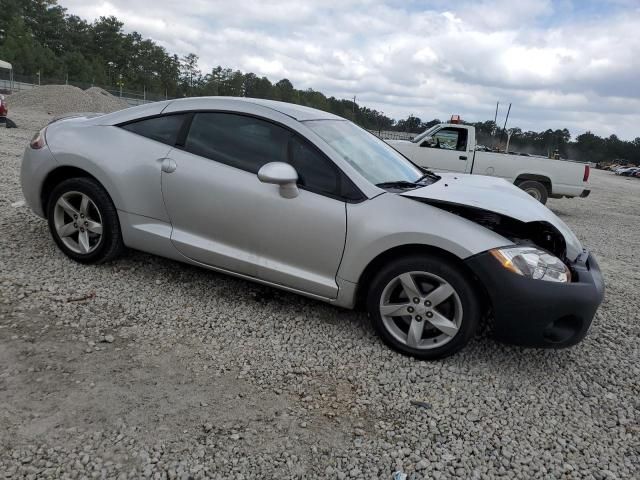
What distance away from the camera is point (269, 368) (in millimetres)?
3090

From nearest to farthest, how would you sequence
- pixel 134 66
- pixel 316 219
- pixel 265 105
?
pixel 316 219, pixel 265 105, pixel 134 66

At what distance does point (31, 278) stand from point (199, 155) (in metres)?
1.70

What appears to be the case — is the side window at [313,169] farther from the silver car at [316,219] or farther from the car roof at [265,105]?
the car roof at [265,105]

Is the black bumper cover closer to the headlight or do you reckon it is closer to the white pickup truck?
the headlight

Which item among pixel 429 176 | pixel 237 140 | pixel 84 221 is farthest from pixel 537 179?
pixel 84 221

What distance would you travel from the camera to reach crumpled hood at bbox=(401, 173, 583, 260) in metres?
3.29

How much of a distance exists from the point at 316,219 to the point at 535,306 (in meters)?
1.50

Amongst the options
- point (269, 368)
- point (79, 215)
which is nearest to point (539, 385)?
point (269, 368)

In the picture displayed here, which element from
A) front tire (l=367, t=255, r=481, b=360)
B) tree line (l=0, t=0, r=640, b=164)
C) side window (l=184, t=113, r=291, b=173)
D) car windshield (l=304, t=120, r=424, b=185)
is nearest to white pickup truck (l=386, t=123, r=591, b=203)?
car windshield (l=304, t=120, r=424, b=185)

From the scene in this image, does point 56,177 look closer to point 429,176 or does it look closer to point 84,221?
point 84,221

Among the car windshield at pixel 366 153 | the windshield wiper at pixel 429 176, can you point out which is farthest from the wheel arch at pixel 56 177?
the windshield wiper at pixel 429 176

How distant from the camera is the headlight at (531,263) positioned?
9.94ft

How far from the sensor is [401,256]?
3.28 m

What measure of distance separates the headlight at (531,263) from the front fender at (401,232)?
2.9 inches
